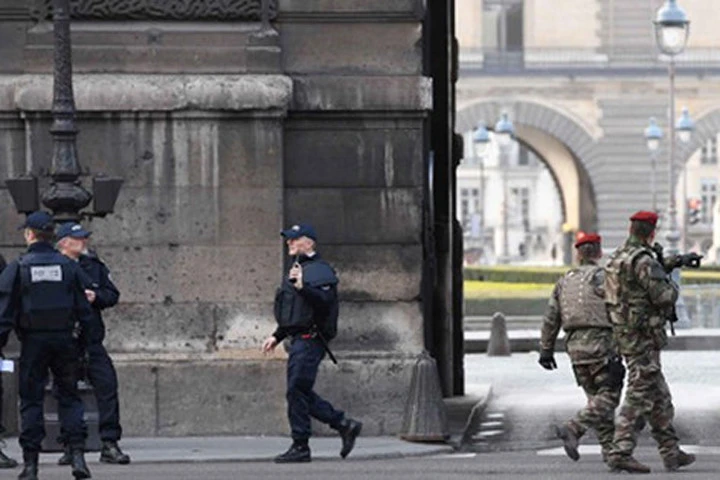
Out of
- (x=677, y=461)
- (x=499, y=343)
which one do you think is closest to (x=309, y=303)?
(x=677, y=461)

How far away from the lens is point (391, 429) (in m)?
23.5

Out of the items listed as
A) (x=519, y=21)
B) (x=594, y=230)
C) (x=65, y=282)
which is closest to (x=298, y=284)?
(x=65, y=282)

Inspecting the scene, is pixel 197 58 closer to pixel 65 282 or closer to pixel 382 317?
pixel 382 317

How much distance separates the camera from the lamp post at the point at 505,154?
248ft

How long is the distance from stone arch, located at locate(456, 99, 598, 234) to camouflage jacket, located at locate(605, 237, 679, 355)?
7443 centimetres

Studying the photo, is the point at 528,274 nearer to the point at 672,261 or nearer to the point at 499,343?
the point at 499,343

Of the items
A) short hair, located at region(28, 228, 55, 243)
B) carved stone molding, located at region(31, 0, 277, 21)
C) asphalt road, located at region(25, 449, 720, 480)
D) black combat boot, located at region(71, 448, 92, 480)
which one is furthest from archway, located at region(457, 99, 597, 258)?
black combat boot, located at region(71, 448, 92, 480)

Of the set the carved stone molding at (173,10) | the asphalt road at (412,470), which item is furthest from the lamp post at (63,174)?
the asphalt road at (412,470)

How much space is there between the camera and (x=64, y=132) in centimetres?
2214

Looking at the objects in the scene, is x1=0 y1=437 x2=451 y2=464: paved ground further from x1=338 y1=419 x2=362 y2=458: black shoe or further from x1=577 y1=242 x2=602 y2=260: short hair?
x1=577 y1=242 x2=602 y2=260: short hair

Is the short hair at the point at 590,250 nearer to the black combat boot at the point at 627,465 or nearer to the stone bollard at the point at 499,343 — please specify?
the black combat boot at the point at 627,465

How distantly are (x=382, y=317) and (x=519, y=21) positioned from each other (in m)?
86.1

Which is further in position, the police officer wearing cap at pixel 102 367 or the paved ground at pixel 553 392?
the paved ground at pixel 553 392

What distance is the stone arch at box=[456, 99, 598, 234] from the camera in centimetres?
9469
